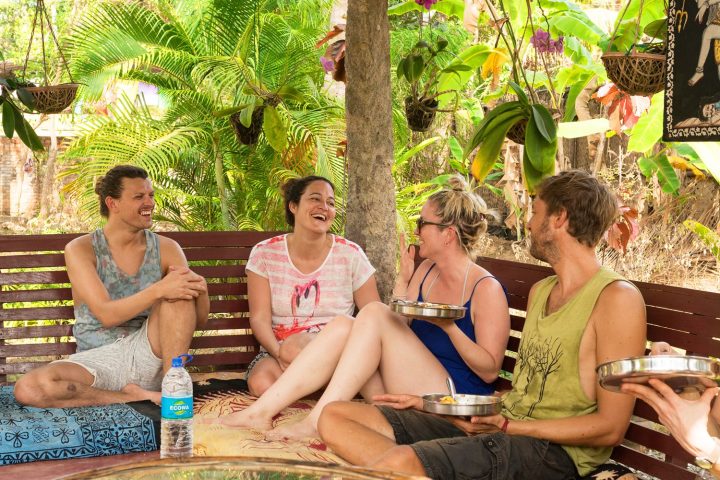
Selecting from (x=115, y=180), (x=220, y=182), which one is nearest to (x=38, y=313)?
(x=115, y=180)

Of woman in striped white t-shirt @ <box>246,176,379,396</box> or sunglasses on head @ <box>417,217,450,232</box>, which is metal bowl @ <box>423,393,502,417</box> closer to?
sunglasses on head @ <box>417,217,450,232</box>

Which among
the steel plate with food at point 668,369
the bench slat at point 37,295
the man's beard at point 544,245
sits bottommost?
the bench slat at point 37,295

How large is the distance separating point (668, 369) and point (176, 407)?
5.87 ft

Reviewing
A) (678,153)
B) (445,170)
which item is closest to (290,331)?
(678,153)

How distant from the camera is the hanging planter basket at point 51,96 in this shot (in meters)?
5.02

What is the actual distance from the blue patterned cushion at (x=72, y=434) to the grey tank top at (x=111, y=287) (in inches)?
26.0

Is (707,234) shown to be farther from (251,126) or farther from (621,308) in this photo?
(621,308)

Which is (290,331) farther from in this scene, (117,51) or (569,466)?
(117,51)

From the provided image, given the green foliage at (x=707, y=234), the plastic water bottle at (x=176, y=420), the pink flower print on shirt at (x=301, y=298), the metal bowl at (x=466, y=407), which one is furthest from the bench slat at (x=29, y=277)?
the green foliage at (x=707, y=234)

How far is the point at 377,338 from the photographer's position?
13.1 feet

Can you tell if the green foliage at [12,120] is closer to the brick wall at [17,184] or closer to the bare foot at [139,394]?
the bare foot at [139,394]

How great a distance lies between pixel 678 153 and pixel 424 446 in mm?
5220

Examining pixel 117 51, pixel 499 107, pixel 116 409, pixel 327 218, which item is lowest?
pixel 116 409

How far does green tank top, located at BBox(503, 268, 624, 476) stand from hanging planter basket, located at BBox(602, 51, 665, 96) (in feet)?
3.18
